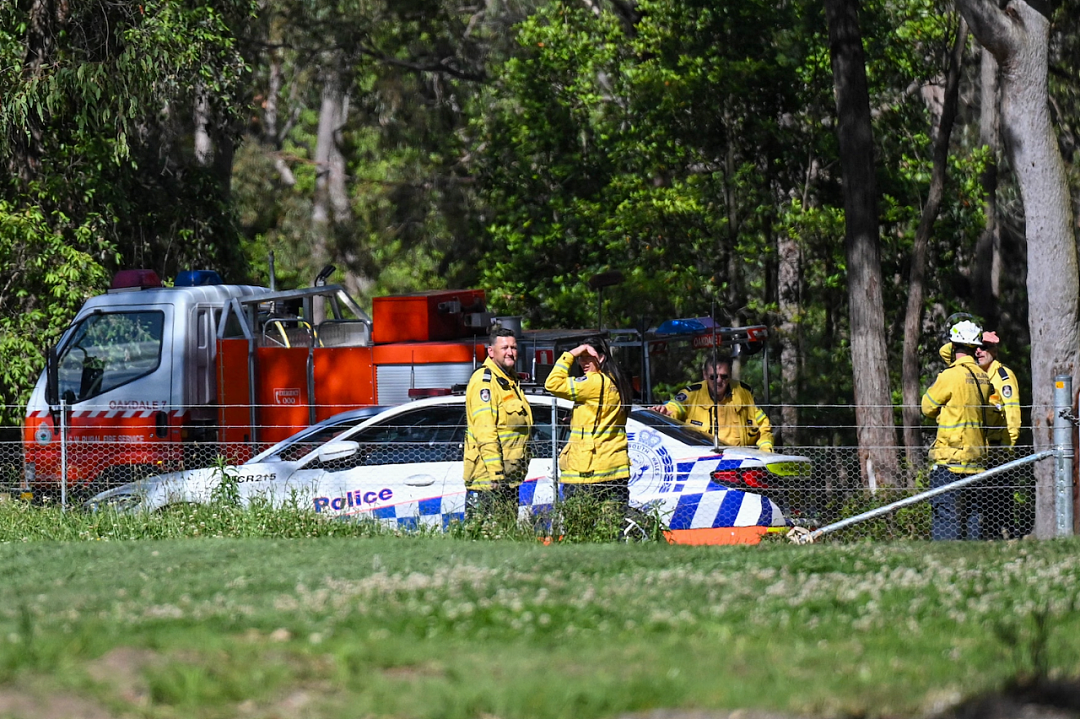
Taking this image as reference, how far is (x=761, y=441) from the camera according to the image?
38.7ft

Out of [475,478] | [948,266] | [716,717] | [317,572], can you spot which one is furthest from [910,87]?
[716,717]

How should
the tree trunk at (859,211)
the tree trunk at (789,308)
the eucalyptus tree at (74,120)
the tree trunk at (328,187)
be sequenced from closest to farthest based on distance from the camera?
the tree trunk at (859,211)
the eucalyptus tree at (74,120)
the tree trunk at (789,308)
the tree trunk at (328,187)

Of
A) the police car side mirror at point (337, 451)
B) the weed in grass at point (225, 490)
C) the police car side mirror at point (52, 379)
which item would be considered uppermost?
the police car side mirror at point (52, 379)

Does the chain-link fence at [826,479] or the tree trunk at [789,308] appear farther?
the tree trunk at [789,308]

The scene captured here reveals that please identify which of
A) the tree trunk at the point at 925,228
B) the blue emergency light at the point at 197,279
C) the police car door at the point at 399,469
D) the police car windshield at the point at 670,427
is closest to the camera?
the police car windshield at the point at 670,427

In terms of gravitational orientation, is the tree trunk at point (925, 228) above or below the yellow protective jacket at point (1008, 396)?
above

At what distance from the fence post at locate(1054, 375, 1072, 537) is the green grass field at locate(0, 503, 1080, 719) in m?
1.31

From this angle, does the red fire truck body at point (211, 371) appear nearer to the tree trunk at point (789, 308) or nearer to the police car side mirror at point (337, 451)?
the police car side mirror at point (337, 451)

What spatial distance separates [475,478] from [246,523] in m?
1.76

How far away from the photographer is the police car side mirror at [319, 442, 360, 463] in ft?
34.0

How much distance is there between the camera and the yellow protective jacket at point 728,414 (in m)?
11.8

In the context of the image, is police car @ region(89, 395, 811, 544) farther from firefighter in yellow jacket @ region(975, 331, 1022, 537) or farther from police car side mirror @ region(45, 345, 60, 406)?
police car side mirror @ region(45, 345, 60, 406)

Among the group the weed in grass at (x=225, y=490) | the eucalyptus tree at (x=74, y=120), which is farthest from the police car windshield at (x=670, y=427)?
the eucalyptus tree at (x=74, y=120)

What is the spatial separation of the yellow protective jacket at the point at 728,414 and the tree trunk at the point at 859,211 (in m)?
3.37
